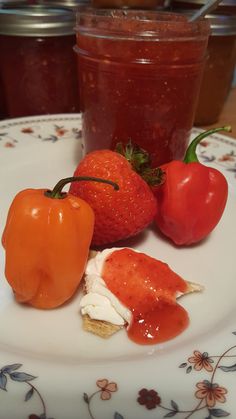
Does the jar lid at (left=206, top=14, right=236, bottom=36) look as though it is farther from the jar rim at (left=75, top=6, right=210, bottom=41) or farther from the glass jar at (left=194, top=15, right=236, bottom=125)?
the jar rim at (left=75, top=6, right=210, bottom=41)

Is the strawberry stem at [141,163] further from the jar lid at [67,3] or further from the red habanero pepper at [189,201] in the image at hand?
the jar lid at [67,3]

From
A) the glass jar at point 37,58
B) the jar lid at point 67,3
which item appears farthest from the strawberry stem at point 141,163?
the jar lid at point 67,3

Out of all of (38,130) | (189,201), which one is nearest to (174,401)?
(189,201)

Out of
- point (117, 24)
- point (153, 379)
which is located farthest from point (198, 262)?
point (117, 24)

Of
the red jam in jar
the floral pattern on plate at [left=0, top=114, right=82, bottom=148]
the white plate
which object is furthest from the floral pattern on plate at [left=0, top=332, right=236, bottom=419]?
the floral pattern on plate at [left=0, top=114, right=82, bottom=148]

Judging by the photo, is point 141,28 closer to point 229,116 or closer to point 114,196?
point 114,196
